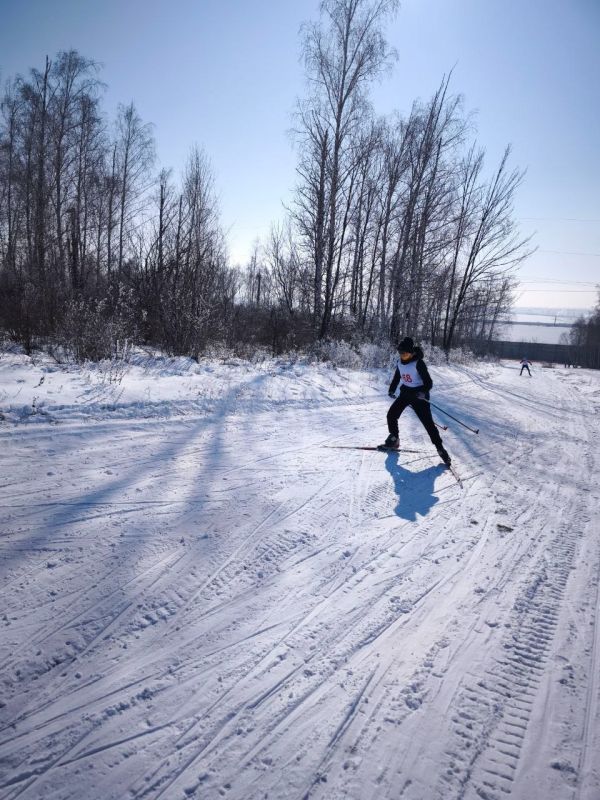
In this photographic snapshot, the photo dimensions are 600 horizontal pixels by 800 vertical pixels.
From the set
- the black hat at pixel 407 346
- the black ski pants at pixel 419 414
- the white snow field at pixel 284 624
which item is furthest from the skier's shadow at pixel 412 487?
the black hat at pixel 407 346

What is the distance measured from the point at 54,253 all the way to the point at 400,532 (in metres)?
16.6

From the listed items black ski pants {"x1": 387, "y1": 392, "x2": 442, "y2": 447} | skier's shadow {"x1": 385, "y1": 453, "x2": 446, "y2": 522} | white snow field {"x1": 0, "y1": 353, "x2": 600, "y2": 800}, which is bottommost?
white snow field {"x1": 0, "y1": 353, "x2": 600, "y2": 800}

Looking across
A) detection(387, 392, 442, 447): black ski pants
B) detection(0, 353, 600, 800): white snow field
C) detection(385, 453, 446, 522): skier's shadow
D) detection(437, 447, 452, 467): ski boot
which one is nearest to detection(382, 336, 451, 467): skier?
detection(387, 392, 442, 447): black ski pants

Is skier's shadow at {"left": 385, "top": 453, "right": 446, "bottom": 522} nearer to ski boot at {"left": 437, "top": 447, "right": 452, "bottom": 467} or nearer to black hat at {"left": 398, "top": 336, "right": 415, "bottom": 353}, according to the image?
ski boot at {"left": 437, "top": 447, "right": 452, "bottom": 467}

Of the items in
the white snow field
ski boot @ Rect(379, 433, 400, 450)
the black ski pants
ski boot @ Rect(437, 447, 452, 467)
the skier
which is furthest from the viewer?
ski boot @ Rect(379, 433, 400, 450)

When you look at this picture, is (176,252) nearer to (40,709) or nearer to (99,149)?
(99,149)

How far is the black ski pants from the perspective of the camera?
524 cm

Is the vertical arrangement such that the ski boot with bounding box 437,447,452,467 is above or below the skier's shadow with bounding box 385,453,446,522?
above

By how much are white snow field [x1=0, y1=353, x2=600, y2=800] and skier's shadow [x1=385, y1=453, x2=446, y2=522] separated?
4 cm

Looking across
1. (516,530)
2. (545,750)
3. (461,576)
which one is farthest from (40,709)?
(516,530)

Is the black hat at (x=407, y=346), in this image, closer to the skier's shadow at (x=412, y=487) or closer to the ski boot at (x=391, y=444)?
the ski boot at (x=391, y=444)

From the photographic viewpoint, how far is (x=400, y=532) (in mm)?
3387

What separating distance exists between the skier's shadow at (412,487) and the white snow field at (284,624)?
4cm

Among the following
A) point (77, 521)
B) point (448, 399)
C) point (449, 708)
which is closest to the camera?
point (449, 708)
